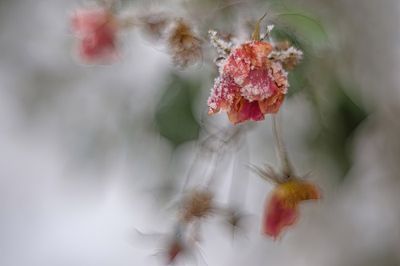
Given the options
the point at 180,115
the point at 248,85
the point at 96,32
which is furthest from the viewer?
the point at 180,115

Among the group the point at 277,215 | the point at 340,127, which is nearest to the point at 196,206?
the point at 277,215

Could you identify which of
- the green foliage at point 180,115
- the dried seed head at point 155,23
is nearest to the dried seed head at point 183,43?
the dried seed head at point 155,23

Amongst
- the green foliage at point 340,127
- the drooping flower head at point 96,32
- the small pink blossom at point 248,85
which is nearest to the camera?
the small pink blossom at point 248,85

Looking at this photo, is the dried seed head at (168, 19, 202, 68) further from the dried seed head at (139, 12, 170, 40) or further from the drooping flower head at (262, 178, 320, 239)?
the drooping flower head at (262, 178, 320, 239)

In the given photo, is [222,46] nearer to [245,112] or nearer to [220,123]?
[245,112]

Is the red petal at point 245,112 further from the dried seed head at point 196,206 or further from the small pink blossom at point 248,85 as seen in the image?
the dried seed head at point 196,206

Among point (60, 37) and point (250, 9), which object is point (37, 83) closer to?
point (60, 37)

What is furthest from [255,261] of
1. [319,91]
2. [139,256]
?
[319,91]
